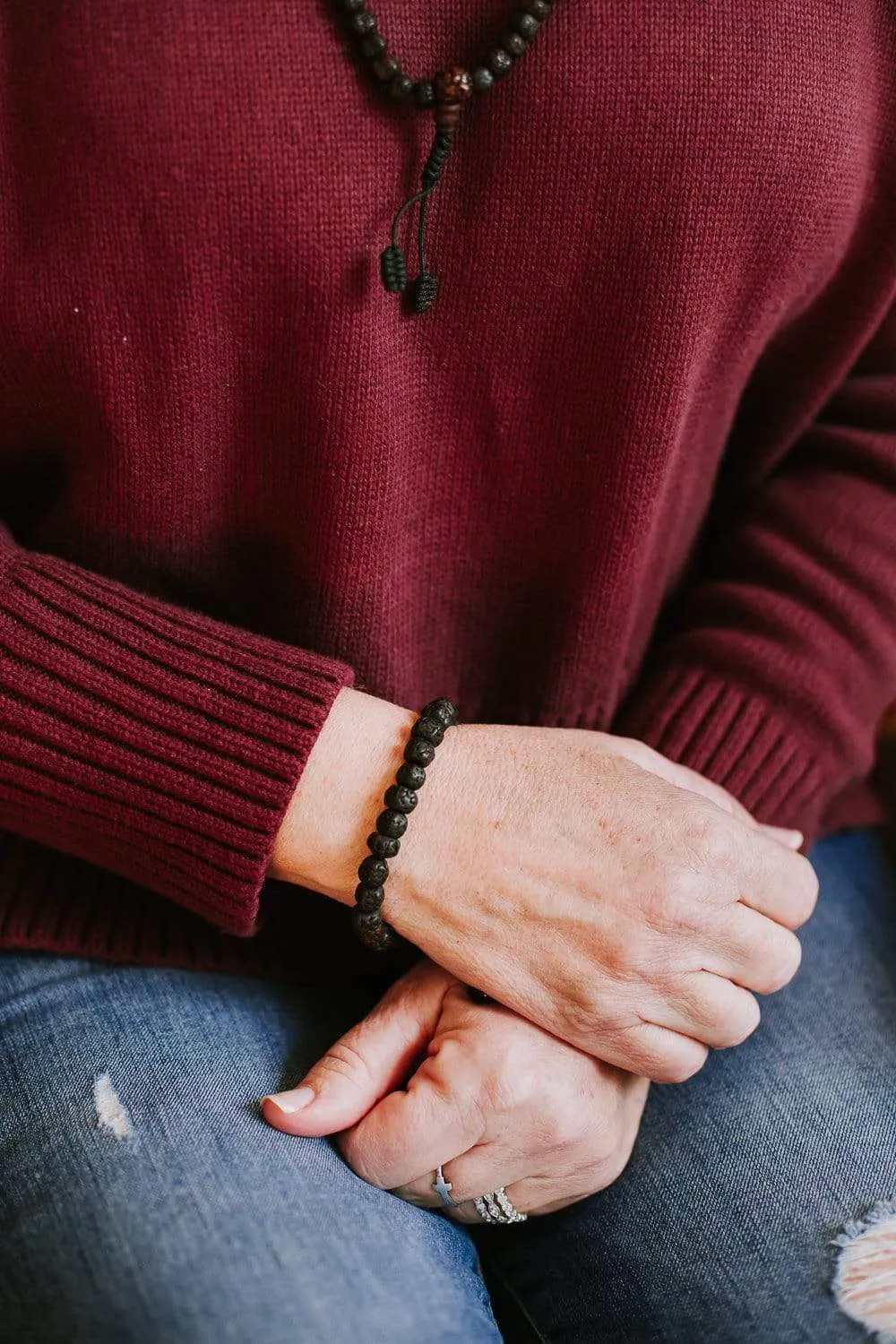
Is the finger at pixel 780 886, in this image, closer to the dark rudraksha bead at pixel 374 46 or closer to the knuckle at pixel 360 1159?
the knuckle at pixel 360 1159

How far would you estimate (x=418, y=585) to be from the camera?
76 cm

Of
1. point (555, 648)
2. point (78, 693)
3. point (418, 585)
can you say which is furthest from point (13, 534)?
point (555, 648)

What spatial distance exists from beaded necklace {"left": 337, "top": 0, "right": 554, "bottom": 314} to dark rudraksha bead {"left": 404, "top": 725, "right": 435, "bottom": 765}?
286 millimetres

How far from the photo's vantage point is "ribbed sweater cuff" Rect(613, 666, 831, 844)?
2.61 feet

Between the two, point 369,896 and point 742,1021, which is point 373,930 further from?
point 742,1021

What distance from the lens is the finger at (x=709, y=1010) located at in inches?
26.0

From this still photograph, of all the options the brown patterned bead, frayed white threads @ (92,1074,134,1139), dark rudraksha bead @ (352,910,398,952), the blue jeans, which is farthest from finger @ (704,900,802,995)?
the brown patterned bead

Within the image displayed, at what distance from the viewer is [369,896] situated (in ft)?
2.12

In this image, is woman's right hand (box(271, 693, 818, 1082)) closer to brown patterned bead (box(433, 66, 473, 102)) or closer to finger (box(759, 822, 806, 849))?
finger (box(759, 822, 806, 849))

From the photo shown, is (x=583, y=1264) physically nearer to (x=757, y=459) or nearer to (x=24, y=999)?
(x=24, y=999)

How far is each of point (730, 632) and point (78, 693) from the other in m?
0.49

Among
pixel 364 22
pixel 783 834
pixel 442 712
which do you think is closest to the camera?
pixel 364 22

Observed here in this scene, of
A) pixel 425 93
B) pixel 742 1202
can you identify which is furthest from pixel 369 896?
pixel 425 93

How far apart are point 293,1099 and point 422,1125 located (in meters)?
0.08
